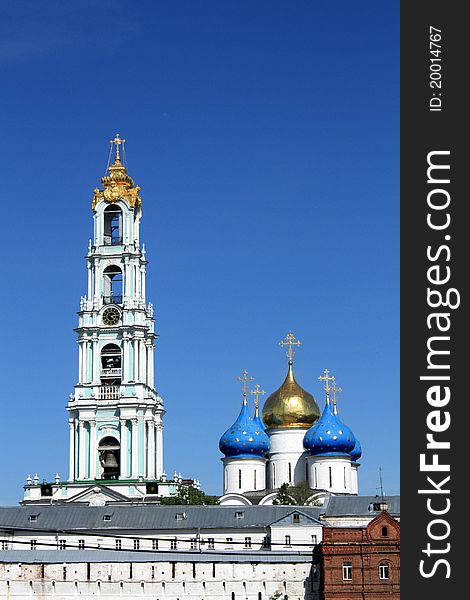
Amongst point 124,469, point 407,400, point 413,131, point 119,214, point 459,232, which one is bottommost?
point 407,400

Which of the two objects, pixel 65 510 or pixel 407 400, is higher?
pixel 65 510

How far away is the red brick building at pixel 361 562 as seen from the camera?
5381 centimetres

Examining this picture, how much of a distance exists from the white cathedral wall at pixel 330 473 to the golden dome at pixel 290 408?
12.6ft

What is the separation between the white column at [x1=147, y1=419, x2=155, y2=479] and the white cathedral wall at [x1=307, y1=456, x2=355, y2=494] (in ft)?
31.4

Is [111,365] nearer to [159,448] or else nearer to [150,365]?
[150,365]

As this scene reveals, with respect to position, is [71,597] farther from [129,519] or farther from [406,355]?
[406,355]

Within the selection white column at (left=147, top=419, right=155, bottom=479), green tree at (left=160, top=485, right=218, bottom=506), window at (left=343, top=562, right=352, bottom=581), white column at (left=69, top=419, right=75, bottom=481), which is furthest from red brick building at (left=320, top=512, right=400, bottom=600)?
white column at (left=69, top=419, right=75, bottom=481)

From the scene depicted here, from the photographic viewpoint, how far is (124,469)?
7700 cm

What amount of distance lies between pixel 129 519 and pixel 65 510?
394 centimetres

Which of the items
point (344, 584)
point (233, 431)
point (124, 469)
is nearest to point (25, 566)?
point (344, 584)

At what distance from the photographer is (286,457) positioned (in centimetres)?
8181

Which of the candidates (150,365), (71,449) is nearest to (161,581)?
(71,449)

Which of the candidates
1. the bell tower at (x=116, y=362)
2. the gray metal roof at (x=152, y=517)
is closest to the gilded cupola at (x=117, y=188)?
the bell tower at (x=116, y=362)

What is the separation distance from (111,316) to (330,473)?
640 inches
